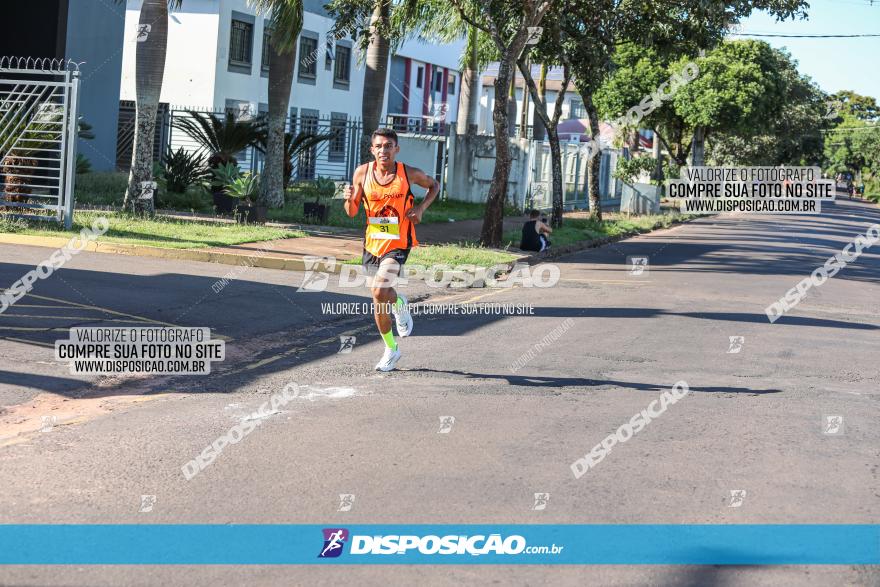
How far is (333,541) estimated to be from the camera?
198 inches

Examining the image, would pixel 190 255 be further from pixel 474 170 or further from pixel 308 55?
pixel 308 55

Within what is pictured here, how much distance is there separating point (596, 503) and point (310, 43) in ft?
125

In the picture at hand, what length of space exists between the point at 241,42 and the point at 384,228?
3024 cm

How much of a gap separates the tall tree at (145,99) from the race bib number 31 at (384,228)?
39.3 ft

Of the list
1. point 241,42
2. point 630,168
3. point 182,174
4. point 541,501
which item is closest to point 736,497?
point 541,501

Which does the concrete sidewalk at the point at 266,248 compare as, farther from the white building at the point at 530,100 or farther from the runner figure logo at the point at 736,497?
the white building at the point at 530,100

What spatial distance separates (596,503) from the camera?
5.70 m

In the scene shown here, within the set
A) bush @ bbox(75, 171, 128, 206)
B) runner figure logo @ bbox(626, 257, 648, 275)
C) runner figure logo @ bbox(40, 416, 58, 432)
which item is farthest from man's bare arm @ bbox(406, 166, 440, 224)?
bush @ bbox(75, 171, 128, 206)

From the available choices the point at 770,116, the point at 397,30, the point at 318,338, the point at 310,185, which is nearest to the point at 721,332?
the point at 318,338

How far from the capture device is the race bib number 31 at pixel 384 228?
352 inches

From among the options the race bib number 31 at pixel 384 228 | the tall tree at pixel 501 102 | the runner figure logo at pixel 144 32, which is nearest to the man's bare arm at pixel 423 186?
the race bib number 31 at pixel 384 228

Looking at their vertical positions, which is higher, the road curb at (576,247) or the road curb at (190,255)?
the road curb at (576,247)

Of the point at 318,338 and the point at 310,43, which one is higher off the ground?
the point at 310,43

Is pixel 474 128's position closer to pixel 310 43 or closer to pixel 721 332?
pixel 310 43
